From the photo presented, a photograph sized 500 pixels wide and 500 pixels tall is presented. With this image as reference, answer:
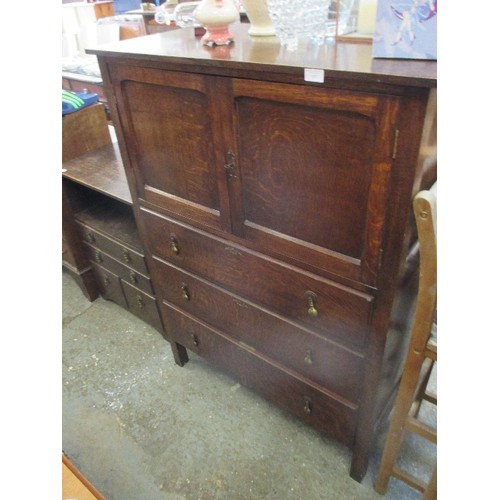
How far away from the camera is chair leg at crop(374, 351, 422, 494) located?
0.92 metres

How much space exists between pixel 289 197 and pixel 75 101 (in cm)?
140

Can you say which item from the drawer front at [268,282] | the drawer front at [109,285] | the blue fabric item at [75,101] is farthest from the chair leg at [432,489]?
the blue fabric item at [75,101]

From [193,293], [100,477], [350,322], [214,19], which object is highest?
[214,19]

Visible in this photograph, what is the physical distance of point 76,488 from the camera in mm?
818

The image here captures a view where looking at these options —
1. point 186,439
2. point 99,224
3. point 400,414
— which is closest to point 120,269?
point 99,224

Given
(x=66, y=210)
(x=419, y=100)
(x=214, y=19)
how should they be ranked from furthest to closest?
(x=66, y=210)
(x=214, y=19)
(x=419, y=100)

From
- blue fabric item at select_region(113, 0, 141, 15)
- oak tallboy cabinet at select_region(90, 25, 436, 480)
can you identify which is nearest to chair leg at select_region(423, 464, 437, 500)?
oak tallboy cabinet at select_region(90, 25, 436, 480)

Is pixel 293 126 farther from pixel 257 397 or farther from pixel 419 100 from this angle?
pixel 257 397

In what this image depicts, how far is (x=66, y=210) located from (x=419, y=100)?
1.64 meters

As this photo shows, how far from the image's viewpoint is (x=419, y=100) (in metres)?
0.59

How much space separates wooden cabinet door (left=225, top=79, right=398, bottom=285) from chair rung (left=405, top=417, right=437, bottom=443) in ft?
1.48

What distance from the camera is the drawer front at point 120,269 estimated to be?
1.66m

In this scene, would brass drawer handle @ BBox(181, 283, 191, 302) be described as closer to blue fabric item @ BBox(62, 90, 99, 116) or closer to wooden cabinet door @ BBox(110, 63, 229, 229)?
wooden cabinet door @ BBox(110, 63, 229, 229)
